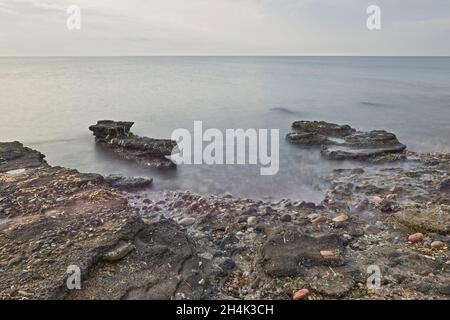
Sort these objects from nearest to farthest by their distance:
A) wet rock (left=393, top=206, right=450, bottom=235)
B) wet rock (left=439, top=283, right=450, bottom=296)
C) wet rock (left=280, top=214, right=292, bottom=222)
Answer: wet rock (left=439, top=283, right=450, bottom=296) → wet rock (left=393, top=206, right=450, bottom=235) → wet rock (left=280, top=214, right=292, bottom=222)

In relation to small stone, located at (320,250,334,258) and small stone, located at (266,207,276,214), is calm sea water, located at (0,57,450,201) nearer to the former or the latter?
small stone, located at (266,207,276,214)

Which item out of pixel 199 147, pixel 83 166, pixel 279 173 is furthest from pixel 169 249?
pixel 199 147

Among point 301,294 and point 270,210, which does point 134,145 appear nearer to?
point 270,210

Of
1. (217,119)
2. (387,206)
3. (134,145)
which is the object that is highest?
(217,119)

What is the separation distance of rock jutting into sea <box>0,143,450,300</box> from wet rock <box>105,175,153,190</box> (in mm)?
738

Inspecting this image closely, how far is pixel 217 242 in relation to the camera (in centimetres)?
742

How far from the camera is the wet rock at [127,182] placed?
436 inches

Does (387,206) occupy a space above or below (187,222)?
above

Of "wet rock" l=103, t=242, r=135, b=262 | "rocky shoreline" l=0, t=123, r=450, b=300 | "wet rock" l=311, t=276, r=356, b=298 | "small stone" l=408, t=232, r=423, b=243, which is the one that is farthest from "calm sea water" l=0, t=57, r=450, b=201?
"wet rock" l=103, t=242, r=135, b=262
